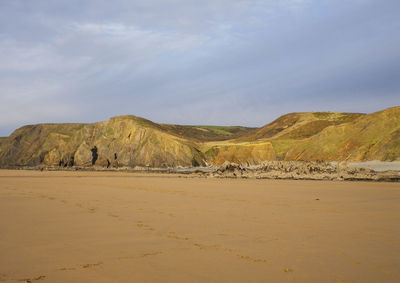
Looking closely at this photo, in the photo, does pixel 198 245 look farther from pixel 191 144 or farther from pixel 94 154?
pixel 94 154

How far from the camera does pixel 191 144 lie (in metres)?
75.6

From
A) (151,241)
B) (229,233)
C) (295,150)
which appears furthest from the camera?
(295,150)

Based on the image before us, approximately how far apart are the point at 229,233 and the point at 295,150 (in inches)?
2233

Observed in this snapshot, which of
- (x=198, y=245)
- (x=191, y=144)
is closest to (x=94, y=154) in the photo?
(x=191, y=144)

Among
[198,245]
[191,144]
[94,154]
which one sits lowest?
[198,245]

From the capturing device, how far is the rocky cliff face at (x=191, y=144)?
50594mm

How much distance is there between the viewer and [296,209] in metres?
11.2

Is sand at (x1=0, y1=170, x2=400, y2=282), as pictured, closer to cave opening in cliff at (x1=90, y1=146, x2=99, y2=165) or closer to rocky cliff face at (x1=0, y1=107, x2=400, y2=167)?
rocky cliff face at (x1=0, y1=107, x2=400, y2=167)

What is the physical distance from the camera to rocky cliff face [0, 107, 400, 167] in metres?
50.6

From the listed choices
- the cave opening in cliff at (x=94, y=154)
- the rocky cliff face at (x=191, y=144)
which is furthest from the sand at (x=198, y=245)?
the cave opening in cliff at (x=94, y=154)

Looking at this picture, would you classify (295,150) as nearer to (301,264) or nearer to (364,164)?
(364,164)

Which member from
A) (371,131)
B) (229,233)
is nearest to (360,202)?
(229,233)

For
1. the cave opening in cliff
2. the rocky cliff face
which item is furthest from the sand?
the cave opening in cliff

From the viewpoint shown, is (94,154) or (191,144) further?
(94,154)
